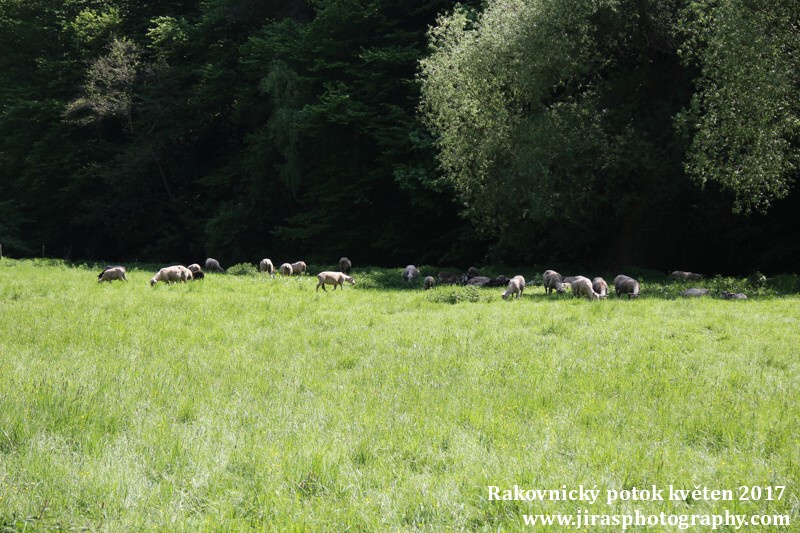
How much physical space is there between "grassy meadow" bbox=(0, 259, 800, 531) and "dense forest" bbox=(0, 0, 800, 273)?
1149 cm

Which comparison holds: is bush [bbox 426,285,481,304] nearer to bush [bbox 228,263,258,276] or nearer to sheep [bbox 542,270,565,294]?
sheep [bbox 542,270,565,294]

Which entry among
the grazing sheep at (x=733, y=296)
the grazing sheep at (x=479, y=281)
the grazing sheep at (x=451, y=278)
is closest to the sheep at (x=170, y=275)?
the grazing sheep at (x=451, y=278)

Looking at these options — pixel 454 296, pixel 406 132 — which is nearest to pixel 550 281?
pixel 454 296

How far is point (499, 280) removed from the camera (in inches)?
961

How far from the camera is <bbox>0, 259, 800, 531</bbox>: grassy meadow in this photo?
4852 mm

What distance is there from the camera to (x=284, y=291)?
20672 millimetres

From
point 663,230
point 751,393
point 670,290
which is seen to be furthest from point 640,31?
point 751,393

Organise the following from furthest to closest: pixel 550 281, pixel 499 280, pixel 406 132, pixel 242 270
Answer: pixel 406 132
pixel 242 270
pixel 499 280
pixel 550 281

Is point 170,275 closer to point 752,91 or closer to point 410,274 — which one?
point 410,274

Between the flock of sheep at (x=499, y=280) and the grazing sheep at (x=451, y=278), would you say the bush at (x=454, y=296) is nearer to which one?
the flock of sheep at (x=499, y=280)

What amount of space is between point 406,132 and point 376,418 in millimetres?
30701

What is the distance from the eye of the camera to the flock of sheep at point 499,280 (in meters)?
18.9

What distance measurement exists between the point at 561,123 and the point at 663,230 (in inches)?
304

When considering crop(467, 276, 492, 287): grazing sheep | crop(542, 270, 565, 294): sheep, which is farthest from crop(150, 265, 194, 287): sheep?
crop(542, 270, 565, 294): sheep
